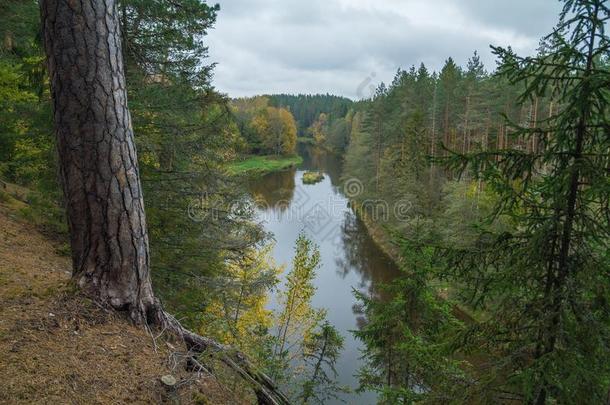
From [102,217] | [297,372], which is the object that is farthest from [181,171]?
[297,372]

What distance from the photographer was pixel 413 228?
32.6 feet

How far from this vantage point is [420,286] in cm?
757

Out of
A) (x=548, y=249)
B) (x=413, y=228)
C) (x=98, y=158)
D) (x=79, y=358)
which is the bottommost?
(x=413, y=228)

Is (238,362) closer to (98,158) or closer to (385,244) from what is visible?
(98,158)

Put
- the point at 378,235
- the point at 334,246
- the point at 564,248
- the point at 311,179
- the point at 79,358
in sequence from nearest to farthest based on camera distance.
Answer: the point at 79,358 < the point at 564,248 < the point at 334,246 < the point at 378,235 < the point at 311,179

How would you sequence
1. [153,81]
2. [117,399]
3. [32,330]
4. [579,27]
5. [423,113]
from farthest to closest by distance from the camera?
[423,113], [153,81], [579,27], [32,330], [117,399]

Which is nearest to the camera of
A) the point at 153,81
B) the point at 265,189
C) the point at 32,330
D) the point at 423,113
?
the point at 32,330

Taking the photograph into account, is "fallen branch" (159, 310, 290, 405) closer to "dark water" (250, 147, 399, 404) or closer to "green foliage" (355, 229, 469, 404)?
"green foliage" (355, 229, 469, 404)

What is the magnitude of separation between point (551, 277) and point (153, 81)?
7460mm

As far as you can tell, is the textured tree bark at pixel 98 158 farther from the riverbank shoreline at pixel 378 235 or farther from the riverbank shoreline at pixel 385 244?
the riverbank shoreline at pixel 378 235

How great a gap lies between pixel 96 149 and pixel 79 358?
136cm

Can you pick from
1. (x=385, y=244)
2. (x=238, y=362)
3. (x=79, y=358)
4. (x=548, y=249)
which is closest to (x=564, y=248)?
(x=548, y=249)

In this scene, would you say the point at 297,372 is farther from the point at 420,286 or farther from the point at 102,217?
the point at 102,217

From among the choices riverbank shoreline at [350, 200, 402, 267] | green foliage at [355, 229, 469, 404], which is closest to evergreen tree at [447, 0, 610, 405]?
green foliage at [355, 229, 469, 404]
